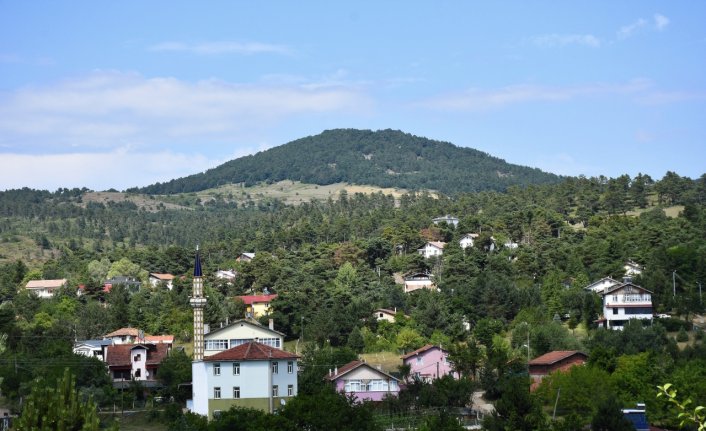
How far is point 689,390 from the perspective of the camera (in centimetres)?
5734

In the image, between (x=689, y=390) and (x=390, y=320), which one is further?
(x=390, y=320)

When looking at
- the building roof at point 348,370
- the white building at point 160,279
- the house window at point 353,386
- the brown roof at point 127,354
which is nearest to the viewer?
the building roof at point 348,370

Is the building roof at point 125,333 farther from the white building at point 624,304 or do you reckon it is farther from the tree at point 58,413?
the tree at point 58,413

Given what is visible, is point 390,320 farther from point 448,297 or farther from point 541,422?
point 541,422

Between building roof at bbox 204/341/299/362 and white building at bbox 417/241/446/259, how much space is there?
163 ft

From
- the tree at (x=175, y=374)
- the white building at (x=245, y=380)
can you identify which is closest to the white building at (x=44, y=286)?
the tree at (x=175, y=374)

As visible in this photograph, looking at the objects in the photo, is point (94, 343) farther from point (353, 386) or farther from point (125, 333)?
point (353, 386)

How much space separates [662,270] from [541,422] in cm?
4030

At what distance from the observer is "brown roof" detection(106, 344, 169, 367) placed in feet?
237

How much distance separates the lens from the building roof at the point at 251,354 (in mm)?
59438

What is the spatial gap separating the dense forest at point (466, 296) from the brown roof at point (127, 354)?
3724 mm

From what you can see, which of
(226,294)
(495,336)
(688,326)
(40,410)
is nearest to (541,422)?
(40,410)

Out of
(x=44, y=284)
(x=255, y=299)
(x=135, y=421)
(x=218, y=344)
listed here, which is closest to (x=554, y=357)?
(x=218, y=344)

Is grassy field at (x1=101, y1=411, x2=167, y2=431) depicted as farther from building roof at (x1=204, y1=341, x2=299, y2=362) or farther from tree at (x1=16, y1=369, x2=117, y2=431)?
tree at (x1=16, y1=369, x2=117, y2=431)
